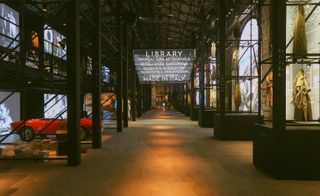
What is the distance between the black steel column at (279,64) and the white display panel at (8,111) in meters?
13.0

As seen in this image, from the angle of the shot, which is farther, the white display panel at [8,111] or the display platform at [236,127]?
the white display panel at [8,111]

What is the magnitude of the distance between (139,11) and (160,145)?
46.2 feet

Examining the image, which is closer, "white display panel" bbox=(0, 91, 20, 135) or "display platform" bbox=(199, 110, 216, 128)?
"white display panel" bbox=(0, 91, 20, 135)

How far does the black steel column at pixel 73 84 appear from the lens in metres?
10.7

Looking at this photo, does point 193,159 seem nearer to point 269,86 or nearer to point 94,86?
point 94,86

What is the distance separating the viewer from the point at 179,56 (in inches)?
1086

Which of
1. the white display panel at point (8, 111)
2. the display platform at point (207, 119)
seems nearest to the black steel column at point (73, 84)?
the white display panel at point (8, 111)

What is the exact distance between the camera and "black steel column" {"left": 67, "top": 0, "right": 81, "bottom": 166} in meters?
10.7

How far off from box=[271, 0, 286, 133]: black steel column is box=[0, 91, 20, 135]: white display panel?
1299 cm

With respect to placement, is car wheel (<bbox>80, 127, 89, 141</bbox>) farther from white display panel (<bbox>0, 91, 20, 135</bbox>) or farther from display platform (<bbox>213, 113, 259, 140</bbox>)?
display platform (<bbox>213, 113, 259, 140</bbox>)

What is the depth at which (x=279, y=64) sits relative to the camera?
896 cm

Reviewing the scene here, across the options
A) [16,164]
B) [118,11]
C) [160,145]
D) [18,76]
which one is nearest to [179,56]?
[118,11]

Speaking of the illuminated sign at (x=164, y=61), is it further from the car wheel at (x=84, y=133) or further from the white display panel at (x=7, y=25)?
the car wheel at (x=84, y=133)

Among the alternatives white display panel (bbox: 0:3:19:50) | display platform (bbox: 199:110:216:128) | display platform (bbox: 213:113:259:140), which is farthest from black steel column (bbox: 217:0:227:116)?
white display panel (bbox: 0:3:19:50)
